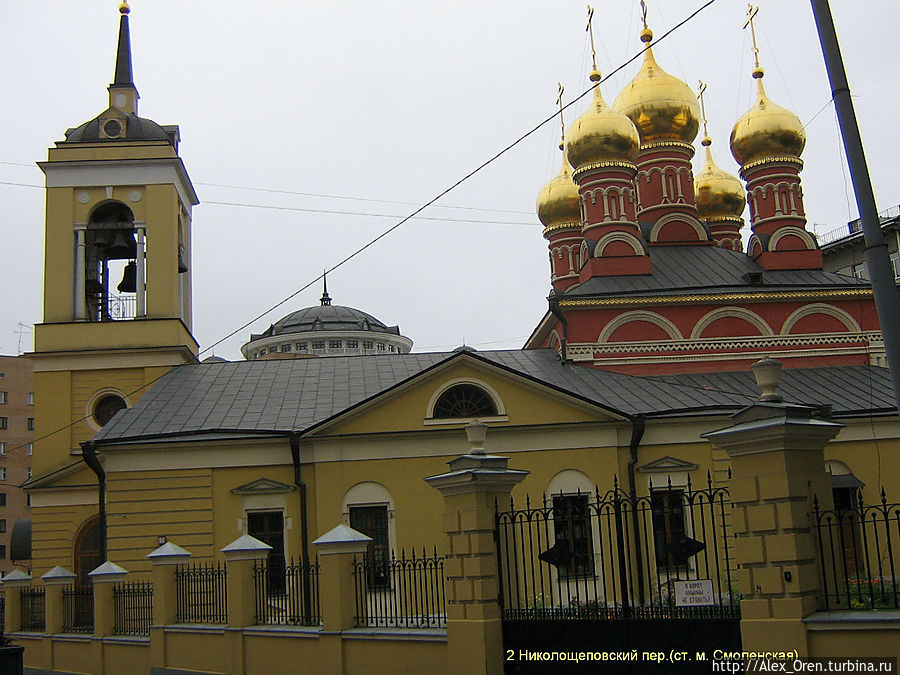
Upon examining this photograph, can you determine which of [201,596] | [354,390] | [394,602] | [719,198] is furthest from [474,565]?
[719,198]

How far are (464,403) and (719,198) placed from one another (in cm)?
1338

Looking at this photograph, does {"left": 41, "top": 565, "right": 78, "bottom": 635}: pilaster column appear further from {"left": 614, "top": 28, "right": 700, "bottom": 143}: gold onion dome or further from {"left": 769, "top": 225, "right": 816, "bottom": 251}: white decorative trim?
{"left": 614, "top": 28, "right": 700, "bottom": 143}: gold onion dome

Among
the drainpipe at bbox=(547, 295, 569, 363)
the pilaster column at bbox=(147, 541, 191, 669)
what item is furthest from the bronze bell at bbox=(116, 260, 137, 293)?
the pilaster column at bbox=(147, 541, 191, 669)

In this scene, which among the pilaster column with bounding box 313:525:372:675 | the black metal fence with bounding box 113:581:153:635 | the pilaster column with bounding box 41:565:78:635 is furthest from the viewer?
the pilaster column with bounding box 41:565:78:635

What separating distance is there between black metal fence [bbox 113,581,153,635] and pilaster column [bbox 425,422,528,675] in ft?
21.0

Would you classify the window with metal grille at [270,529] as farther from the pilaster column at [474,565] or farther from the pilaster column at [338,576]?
the pilaster column at [474,565]

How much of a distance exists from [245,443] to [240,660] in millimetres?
5948

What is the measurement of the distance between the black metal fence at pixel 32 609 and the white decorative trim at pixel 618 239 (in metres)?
12.9

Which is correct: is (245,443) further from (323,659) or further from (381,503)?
(323,659)

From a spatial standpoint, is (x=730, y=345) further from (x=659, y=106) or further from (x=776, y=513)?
(x=776, y=513)

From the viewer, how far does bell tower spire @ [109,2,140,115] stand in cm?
2398

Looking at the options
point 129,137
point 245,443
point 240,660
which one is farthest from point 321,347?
point 240,660

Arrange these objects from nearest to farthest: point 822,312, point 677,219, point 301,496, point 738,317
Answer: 1. point 301,496
2. point 738,317
3. point 822,312
4. point 677,219

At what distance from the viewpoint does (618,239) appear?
23.2 metres
